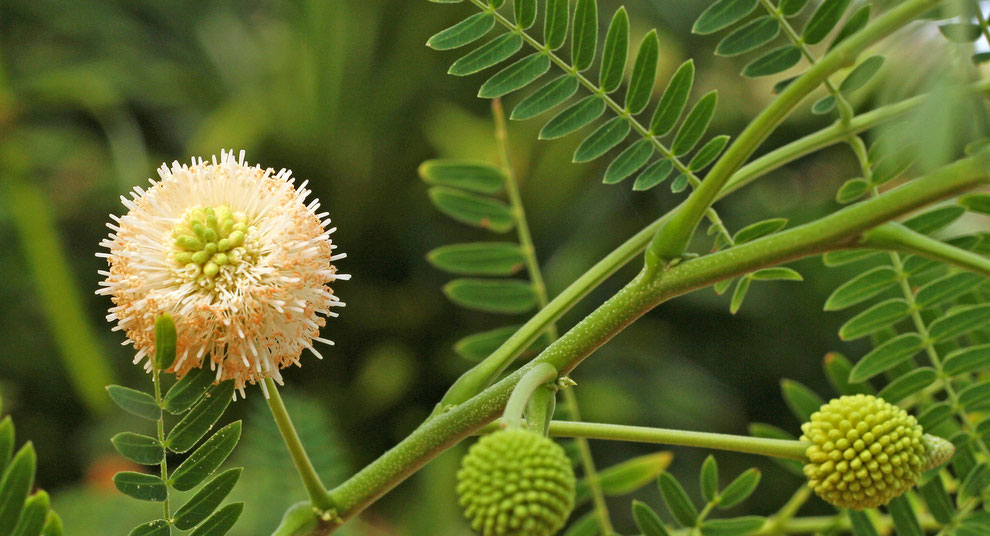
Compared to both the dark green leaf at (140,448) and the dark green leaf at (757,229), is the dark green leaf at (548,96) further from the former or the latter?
the dark green leaf at (140,448)

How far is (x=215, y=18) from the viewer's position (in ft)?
8.05

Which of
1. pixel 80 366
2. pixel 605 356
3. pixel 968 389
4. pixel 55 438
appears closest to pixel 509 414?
pixel 968 389

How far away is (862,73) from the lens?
1.53ft

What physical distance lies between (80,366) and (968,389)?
5.07ft

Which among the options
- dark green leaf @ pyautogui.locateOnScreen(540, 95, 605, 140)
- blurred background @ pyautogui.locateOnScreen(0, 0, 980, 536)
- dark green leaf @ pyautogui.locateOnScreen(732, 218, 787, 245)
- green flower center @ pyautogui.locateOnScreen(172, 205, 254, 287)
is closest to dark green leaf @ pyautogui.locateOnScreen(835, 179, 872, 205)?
dark green leaf @ pyautogui.locateOnScreen(732, 218, 787, 245)

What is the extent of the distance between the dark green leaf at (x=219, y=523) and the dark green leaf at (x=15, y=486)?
96mm

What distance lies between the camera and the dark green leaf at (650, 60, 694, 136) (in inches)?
20.1

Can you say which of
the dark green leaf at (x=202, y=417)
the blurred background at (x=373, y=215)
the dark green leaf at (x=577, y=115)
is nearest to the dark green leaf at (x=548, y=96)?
the dark green leaf at (x=577, y=115)

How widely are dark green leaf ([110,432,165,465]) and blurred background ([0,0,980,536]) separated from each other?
1.12 meters

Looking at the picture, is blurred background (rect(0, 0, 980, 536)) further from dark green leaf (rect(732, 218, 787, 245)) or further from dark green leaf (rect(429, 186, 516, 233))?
dark green leaf (rect(732, 218, 787, 245))

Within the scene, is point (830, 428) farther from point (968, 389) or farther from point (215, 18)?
point (215, 18)

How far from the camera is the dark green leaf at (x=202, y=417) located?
0.43m

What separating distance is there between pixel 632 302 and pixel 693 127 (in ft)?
0.55

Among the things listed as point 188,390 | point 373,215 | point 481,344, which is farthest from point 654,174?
point 373,215
